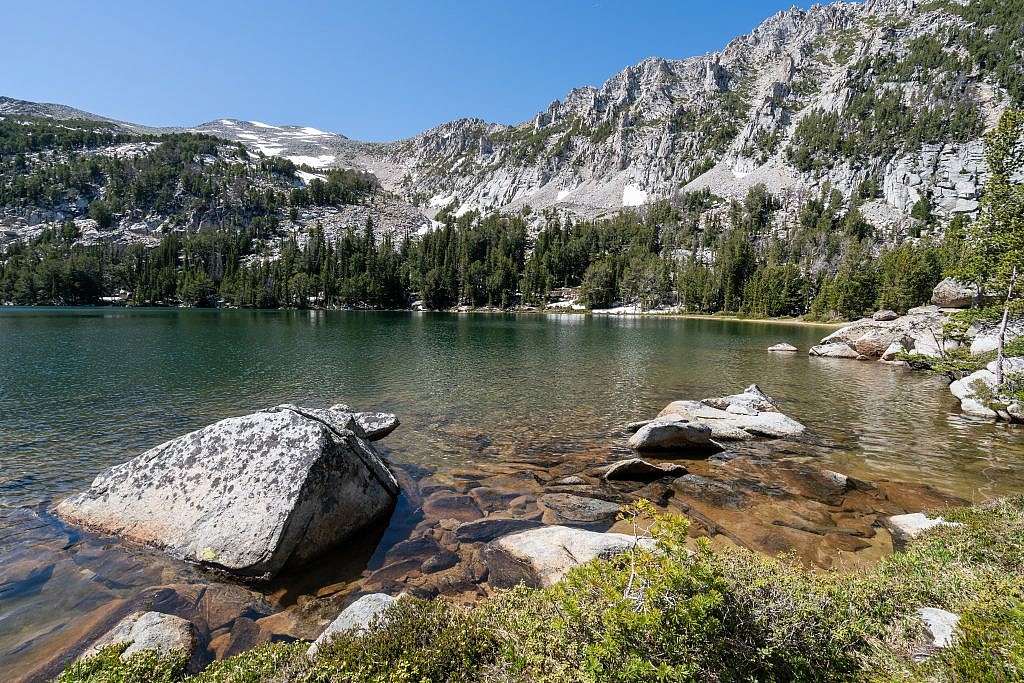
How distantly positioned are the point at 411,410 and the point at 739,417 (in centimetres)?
1630

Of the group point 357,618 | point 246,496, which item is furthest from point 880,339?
point 246,496

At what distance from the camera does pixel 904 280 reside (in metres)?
94.6

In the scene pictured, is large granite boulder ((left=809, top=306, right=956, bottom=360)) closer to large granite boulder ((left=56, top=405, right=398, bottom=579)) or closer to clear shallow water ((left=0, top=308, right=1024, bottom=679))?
clear shallow water ((left=0, top=308, right=1024, bottom=679))

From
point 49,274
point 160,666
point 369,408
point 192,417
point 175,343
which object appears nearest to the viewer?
point 160,666

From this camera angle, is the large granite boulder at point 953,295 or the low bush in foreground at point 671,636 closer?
the low bush in foreground at point 671,636

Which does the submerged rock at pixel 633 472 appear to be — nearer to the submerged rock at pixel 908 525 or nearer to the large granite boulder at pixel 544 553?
the large granite boulder at pixel 544 553

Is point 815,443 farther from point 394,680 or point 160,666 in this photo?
point 160,666

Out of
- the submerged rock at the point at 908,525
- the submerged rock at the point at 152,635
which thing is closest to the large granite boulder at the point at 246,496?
the submerged rock at the point at 152,635

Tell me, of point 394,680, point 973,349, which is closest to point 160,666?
point 394,680

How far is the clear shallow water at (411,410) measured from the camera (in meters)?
9.60

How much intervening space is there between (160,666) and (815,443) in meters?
21.5

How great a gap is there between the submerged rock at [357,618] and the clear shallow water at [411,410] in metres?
3.96

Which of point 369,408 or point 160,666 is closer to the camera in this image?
point 160,666

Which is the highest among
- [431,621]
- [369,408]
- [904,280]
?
[904,280]
